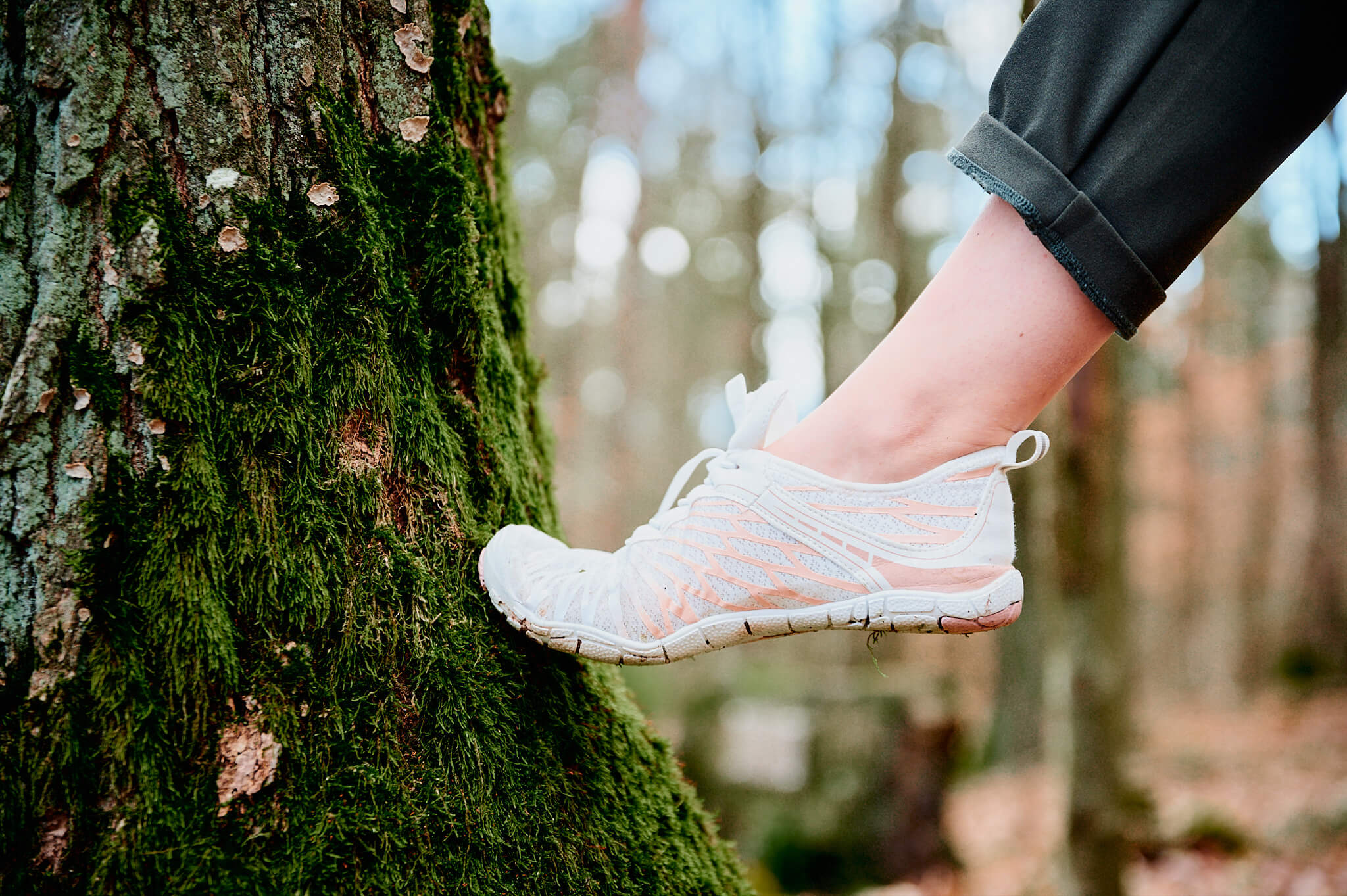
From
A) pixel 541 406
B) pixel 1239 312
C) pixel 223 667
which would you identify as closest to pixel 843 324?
pixel 541 406

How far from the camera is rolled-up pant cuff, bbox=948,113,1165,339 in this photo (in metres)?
1.01

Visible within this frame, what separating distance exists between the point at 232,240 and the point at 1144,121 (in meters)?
1.24

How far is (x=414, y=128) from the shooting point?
1.24m

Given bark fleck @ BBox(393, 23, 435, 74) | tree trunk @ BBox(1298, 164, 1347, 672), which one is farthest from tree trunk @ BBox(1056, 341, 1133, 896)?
tree trunk @ BBox(1298, 164, 1347, 672)

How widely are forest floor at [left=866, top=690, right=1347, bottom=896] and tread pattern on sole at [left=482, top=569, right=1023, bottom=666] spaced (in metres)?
3.33

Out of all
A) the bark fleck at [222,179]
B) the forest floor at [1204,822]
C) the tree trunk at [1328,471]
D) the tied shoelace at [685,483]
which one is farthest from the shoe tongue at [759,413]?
A: the tree trunk at [1328,471]

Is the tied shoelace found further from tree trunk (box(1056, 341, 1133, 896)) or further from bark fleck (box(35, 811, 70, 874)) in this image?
tree trunk (box(1056, 341, 1133, 896))

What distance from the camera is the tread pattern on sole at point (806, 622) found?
45.8 inches

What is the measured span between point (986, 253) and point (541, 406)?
95cm

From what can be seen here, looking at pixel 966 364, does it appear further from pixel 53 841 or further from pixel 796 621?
pixel 53 841

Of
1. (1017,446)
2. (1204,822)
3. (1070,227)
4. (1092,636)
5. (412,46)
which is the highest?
(412,46)

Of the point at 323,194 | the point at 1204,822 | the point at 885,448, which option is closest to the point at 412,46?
the point at 323,194

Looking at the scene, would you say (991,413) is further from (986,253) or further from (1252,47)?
(1252,47)

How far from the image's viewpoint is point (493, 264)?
4.73ft
